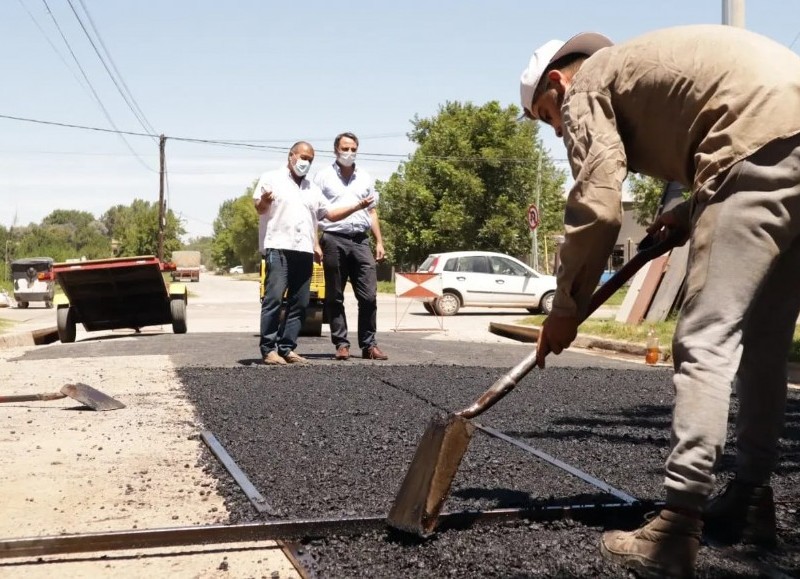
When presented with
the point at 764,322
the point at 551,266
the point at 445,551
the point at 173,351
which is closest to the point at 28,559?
the point at 445,551

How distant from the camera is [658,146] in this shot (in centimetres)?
303

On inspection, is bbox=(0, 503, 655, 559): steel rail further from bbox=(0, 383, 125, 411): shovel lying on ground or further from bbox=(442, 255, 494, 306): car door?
bbox=(442, 255, 494, 306): car door

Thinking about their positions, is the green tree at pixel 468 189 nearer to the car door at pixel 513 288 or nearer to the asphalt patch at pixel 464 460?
the car door at pixel 513 288

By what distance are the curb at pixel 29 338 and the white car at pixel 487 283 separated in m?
10.8

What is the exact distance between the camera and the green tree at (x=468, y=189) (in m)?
56.6

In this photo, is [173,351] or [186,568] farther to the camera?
[173,351]

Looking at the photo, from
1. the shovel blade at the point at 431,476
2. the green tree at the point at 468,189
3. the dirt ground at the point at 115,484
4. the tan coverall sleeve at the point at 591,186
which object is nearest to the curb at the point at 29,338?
the dirt ground at the point at 115,484

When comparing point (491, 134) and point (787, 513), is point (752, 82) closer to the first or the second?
point (787, 513)

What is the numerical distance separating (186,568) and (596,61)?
197 centimetres

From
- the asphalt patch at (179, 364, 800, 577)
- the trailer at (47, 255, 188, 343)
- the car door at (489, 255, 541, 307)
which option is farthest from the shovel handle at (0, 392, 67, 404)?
the car door at (489, 255, 541, 307)

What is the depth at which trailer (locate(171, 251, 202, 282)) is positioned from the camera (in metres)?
86.1

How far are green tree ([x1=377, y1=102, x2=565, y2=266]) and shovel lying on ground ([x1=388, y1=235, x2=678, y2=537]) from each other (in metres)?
52.6

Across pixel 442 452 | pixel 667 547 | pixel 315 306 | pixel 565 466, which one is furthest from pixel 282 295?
pixel 667 547

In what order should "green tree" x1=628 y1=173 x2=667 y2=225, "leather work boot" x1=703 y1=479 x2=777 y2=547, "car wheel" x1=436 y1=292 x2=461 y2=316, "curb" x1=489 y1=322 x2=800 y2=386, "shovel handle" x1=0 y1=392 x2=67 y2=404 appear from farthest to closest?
"green tree" x1=628 y1=173 x2=667 y2=225, "car wheel" x1=436 y1=292 x2=461 y2=316, "curb" x1=489 y1=322 x2=800 y2=386, "shovel handle" x1=0 y1=392 x2=67 y2=404, "leather work boot" x1=703 y1=479 x2=777 y2=547
